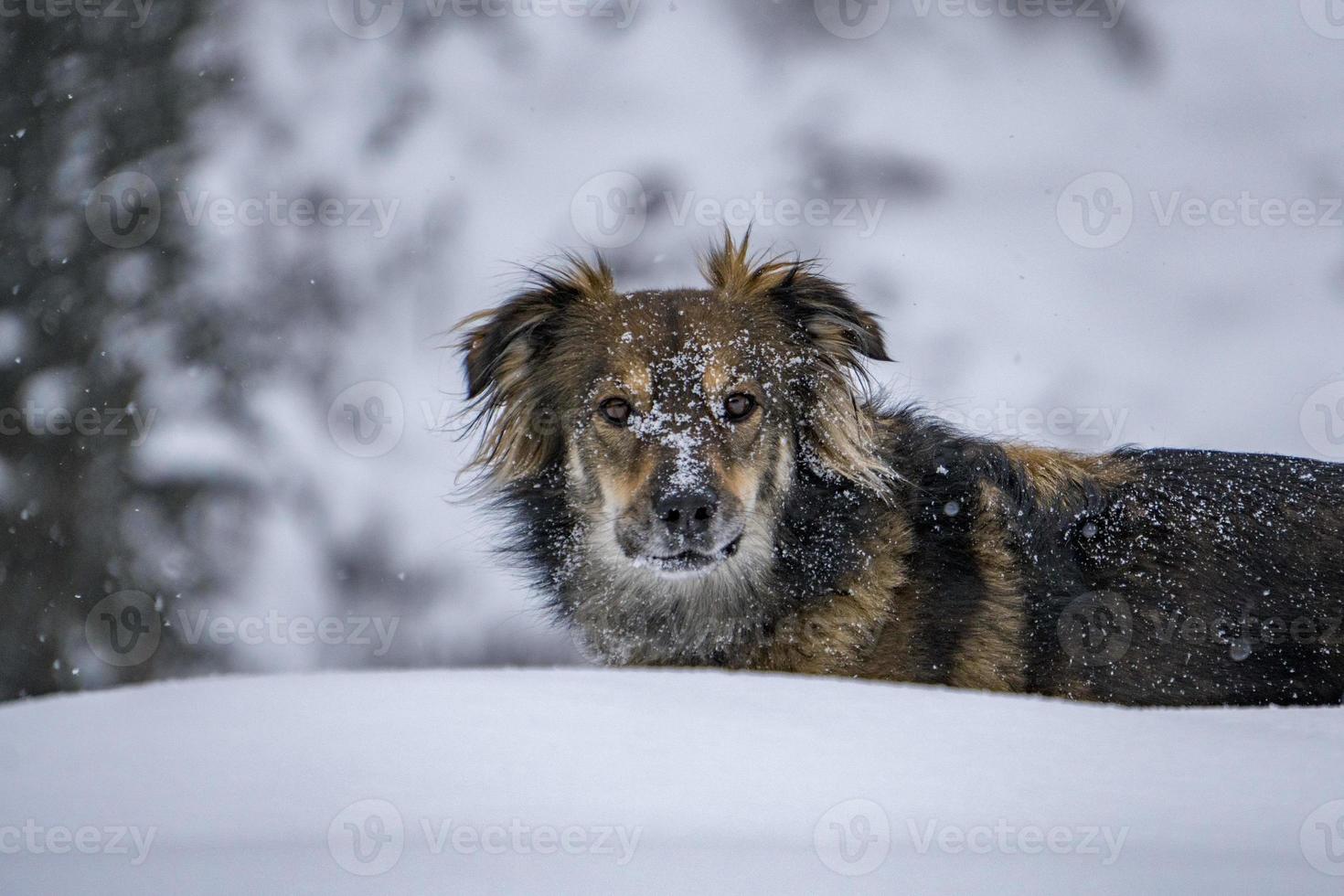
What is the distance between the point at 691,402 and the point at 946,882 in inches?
77.5

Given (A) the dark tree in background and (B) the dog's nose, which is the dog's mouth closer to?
(B) the dog's nose

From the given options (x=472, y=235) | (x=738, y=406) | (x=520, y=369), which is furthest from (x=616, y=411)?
(x=472, y=235)

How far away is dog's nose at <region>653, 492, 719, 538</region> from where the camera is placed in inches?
125

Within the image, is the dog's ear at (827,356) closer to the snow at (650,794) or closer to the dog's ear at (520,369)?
the dog's ear at (520,369)

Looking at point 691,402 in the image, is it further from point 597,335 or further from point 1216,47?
point 1216,47

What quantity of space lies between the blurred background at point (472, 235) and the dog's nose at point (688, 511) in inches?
167

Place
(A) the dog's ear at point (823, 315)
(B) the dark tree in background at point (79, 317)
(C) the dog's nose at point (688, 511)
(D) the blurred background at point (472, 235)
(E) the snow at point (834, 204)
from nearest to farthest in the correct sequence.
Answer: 1. (C) the dog's nose at point (688, 511)
2. (A) the dog's ear at point (823, 315)
3. (B) the dark tree in background at point (79, 317)
4. (D) the blurred background at point (472, 235)
5. (E) the snow at point (834, 204)

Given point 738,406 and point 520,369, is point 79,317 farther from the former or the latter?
point 738,406

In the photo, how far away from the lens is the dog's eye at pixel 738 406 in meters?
3.43

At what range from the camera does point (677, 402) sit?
3.41 meters

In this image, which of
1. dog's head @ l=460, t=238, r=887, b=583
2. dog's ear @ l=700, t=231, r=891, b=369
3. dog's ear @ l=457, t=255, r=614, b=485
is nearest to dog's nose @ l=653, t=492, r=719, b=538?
dog's head @ l=460, t=238, r=887, b=583

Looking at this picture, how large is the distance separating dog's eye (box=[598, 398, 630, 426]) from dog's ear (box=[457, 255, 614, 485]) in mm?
252

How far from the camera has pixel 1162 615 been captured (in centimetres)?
327

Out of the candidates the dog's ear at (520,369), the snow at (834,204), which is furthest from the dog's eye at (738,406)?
the snow at (834,204)
